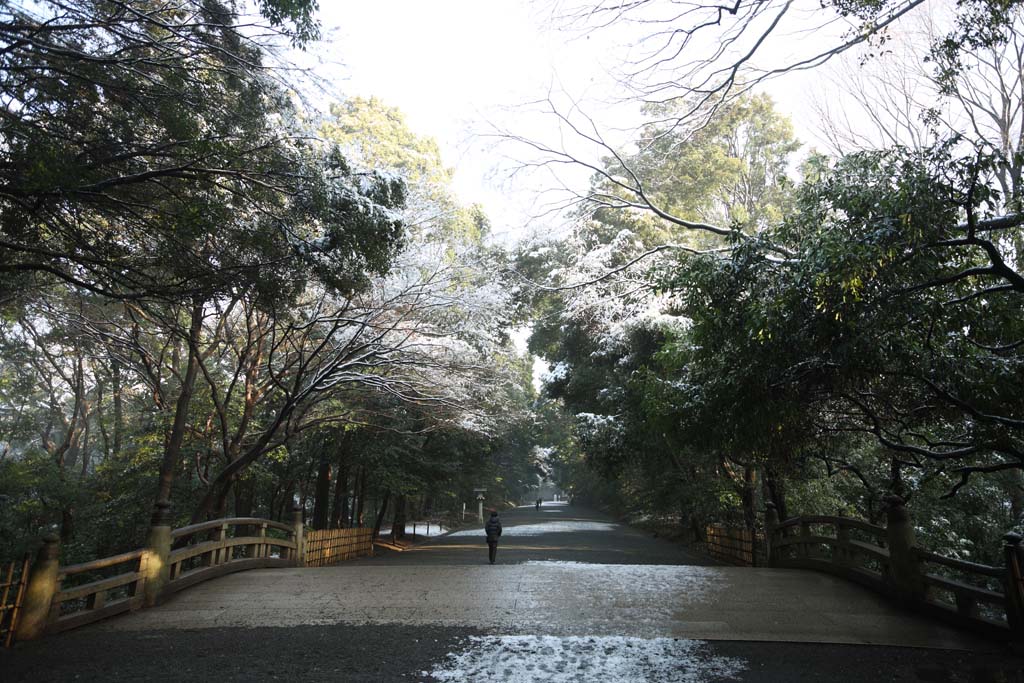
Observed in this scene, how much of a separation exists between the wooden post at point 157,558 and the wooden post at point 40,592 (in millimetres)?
1357

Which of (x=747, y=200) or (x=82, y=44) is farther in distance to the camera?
(x=747, y=200)

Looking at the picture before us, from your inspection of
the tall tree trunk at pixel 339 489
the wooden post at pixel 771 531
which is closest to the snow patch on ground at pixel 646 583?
the wooden post at pixel 771 531

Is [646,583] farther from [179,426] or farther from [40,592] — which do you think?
→ [179,426]

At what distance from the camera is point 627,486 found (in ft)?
100

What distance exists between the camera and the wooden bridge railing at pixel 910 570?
17.7ft

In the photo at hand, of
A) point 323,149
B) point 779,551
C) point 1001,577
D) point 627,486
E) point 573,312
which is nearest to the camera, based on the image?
point 1001,577

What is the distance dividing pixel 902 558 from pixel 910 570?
156 millimetres

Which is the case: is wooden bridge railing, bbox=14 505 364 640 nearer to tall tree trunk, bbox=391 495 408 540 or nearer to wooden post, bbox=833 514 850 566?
wooden post, bbox=833 514 850 566

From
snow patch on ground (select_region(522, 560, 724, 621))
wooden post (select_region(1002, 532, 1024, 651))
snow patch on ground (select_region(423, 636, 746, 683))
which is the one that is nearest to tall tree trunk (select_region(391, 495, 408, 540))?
snow patch on ground (select_region(522, 560, 724, 621))

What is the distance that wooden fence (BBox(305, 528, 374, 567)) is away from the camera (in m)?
13.3

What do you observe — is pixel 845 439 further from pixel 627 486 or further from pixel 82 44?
pixel 627 486

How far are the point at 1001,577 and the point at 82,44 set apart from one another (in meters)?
10.7

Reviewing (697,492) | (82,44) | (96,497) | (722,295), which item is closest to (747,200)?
(697,492)

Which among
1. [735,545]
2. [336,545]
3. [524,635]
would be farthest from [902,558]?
[336,545]
